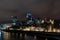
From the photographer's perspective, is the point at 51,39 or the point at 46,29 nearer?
the point at 51,39

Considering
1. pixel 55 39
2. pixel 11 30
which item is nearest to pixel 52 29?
pixel 55 39

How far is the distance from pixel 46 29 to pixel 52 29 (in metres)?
6.32

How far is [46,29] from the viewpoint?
115m

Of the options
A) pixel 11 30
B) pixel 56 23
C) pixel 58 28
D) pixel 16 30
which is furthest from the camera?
pixel 11 30

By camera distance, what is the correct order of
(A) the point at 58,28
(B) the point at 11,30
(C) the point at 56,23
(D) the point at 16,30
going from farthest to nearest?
(B) the point at 11,30, (D) the point at 16,30, (C) the point at 56,23, (A) the point at 58,28

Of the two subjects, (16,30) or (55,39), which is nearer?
(55,39)

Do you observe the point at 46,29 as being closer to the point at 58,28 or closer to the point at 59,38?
the point at 58,28

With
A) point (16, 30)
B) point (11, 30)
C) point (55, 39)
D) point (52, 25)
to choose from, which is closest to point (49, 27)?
point (52, 25)

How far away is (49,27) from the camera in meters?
114

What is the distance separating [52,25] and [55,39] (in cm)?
3178

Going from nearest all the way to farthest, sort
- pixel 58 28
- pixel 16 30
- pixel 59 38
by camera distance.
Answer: pixel 59 38 < pixel 58 28 < pixel 16 30

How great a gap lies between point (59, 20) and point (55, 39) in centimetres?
3587

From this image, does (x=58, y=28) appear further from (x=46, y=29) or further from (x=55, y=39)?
(x=55, y=39)

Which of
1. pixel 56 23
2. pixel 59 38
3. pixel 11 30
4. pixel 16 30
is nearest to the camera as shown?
pixel 59 38
